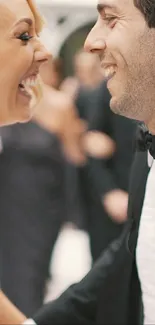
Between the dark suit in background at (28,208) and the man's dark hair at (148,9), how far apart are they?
0.50 metres

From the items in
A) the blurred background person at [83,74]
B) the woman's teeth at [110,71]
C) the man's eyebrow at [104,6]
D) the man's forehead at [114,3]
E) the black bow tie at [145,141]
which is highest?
the man's forehead at [114,3]

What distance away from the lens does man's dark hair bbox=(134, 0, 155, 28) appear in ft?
3.61

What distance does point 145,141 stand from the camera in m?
1.23

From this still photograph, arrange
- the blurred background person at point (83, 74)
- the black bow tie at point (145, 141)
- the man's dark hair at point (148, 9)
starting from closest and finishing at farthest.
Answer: the man's dark hair at point (148, 9) < the black bow tie at point (145, 141) < the blurred background person at point (83, 74)

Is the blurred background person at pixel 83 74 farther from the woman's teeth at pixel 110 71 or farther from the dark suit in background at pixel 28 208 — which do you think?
the woman's teeth at pixel 110 71

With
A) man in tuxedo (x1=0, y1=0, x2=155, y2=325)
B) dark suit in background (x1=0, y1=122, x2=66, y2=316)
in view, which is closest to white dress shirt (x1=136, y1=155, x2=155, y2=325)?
man in tuxedo (x1=0, y1=0, x2=155, y2=325)

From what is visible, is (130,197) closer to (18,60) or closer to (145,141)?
(145,141)

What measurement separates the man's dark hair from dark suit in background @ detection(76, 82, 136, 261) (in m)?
0.50

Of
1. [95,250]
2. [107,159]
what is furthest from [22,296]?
[107,159]

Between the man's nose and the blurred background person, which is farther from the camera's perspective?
the blurred background person

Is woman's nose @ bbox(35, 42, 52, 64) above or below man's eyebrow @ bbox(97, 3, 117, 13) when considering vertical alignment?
below

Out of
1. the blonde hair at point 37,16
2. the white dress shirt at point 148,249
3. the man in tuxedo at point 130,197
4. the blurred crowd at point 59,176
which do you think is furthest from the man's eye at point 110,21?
the blurred crowd at point 59,176

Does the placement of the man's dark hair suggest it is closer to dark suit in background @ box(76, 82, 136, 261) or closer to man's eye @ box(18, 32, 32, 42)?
man's eye @ box(18, 32, 32, 42)

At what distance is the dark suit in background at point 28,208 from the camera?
1600 mm
